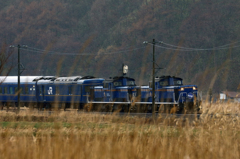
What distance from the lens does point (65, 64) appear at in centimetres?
11519

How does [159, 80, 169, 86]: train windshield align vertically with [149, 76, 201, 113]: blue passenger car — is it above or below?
above

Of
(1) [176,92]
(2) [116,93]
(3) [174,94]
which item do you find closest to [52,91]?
(2) [116,93]

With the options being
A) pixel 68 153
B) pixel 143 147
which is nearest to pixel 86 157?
pixel 68 153

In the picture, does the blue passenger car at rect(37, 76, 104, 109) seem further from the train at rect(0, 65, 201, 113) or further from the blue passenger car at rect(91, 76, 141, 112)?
the blue passenger car at rect(91, 76, 141, 112)

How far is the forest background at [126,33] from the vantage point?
298 feet

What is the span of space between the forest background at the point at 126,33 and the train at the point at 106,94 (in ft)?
114

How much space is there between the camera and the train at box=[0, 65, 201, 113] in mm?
32719

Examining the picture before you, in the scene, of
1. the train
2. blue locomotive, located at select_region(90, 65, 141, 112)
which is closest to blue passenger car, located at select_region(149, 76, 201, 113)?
the train

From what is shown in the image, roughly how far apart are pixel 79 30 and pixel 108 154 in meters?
133

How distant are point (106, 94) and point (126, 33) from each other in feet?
272

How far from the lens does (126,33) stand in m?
118

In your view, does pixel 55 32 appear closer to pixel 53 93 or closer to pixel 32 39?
pixel 32 39

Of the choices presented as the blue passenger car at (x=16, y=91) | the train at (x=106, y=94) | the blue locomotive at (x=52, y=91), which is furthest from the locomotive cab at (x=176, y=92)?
the blue passenger car at (x=16, y=91)

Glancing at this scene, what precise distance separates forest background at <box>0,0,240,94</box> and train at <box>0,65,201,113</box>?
34.7 metres
